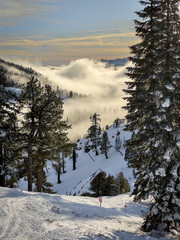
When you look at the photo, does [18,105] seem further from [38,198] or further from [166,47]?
[166,47]

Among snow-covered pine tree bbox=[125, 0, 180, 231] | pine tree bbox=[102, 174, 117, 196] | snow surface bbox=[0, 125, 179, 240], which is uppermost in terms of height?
snow-covered pine tree bbox=[125, 0, 180, 231]

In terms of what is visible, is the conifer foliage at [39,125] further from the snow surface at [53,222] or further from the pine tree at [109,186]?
the pine tree at [109,186]

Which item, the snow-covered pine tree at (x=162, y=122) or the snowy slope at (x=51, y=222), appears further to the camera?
the snow-covered pine tree at (x=162, y=122)

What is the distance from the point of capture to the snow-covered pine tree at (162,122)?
35.4 feet

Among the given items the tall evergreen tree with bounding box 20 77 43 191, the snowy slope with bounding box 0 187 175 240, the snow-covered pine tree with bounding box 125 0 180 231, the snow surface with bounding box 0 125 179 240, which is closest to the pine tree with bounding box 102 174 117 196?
the snow surface with bounding box 0 125 179 240

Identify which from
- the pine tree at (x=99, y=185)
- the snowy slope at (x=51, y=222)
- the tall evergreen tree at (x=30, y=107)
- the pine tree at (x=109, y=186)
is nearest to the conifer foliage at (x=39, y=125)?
the tall evergreen tree at (x=30, y=107)

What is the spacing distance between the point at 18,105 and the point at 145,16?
12696 millimetres

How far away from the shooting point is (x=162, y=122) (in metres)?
11.2

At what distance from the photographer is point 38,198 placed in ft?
46.6

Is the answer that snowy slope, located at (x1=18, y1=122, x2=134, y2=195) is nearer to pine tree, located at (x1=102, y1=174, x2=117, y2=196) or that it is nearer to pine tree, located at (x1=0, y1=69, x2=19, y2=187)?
pine tree, located at (x1=102, y1=174, x2=117, y2=196)

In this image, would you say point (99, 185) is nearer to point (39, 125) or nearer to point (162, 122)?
point (39, 125)

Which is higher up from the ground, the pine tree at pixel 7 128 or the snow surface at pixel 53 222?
the pine tree at pixel 7 128

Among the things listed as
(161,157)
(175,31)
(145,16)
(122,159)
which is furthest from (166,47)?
(122,159)

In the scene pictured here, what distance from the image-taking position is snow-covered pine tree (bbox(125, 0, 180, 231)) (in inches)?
424
